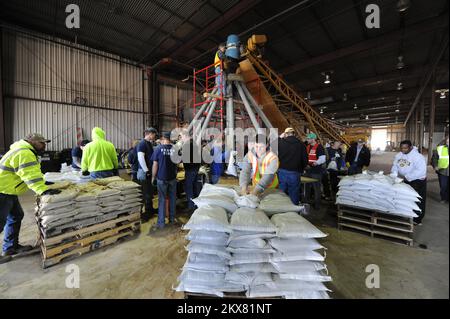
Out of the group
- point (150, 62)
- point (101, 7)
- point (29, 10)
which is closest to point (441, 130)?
point (150, 62)

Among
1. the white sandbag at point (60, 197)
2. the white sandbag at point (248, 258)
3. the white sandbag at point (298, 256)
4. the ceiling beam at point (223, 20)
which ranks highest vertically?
the ceiling beam at point (223, 20)

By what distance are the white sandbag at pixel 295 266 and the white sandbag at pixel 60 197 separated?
3028mm

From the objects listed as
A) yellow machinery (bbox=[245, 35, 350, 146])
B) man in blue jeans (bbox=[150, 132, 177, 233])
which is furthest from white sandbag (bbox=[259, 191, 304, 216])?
yellow machinery (bbox=[245, 35, 350, 146])

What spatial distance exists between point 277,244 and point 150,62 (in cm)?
1269

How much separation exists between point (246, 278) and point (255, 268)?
13 centimetres

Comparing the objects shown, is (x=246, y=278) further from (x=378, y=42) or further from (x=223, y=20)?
(x=378, y=42)

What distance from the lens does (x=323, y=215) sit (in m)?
4.68

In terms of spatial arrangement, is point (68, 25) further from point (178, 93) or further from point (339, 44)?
point (339, 44)

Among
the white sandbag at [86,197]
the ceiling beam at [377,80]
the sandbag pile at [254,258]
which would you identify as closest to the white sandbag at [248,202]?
the sandbag pile at [254,258]

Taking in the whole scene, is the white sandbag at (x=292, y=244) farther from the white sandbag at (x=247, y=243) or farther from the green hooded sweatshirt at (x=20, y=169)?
the green hooded sweatshirt at (x=20, y=169)

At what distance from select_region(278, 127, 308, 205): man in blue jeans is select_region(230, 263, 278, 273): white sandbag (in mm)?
2363

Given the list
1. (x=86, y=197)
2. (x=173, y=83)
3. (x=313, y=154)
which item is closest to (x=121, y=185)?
(x=86, y=197)

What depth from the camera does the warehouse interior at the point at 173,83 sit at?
258 cm

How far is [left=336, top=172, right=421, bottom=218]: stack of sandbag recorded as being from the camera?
3.20 m
